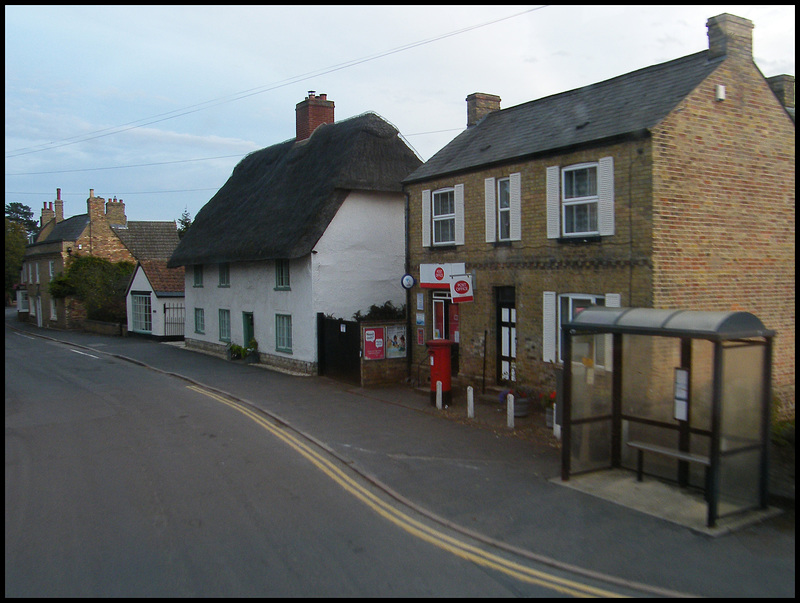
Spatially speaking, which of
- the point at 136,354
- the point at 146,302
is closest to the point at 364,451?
the point at 136,354

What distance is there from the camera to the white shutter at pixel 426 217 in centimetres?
1722

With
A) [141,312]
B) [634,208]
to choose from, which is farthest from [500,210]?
[141,312]

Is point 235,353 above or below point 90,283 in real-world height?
below

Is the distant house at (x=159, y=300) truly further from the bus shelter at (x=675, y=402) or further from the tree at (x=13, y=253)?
the tree at (x=13, y=253)

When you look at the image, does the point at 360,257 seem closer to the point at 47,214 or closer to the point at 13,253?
the point at 47,214

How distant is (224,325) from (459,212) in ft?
45.4

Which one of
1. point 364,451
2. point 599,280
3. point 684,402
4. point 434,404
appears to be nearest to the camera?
point 684,402

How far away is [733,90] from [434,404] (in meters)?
8.86

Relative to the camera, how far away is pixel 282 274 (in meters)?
21.7

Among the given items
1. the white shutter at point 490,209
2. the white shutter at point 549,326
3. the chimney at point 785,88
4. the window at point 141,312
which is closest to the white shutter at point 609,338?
the white shutter at point 549,326

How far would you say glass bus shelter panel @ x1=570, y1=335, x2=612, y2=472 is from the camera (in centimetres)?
911

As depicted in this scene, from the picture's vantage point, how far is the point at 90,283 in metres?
41.0

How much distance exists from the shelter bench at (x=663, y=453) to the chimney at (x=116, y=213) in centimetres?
4676

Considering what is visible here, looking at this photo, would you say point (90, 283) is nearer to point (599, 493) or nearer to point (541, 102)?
point (541, 102)
